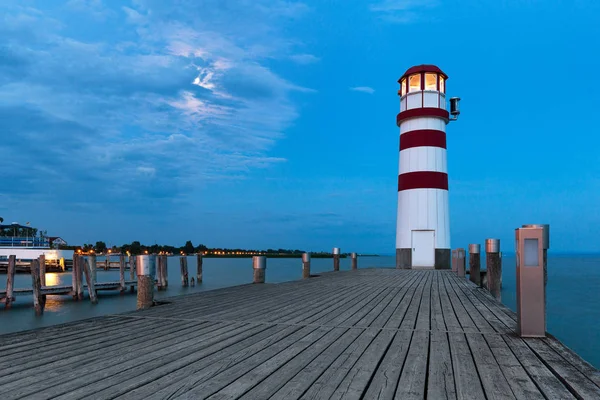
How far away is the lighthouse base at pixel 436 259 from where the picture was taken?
676 inches

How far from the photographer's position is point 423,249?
17328 millimetres

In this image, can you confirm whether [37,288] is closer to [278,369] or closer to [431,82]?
[278,369]

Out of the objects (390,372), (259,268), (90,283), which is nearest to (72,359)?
(390,372)

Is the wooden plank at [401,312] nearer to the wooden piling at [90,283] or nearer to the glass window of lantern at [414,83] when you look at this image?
the glass window of lantern at [414,83]

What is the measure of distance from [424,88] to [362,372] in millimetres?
16626

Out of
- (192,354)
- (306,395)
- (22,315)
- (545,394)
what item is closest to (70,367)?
(192,354)

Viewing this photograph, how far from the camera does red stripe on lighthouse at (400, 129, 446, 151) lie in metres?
17.4

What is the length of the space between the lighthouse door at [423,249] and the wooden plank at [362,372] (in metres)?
13.8

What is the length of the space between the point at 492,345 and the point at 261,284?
23.5 ft

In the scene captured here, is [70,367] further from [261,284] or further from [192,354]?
[261,284]

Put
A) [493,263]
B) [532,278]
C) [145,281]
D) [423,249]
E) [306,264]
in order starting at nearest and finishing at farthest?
[532,278] < [145,281] < [493,263] < [306,264] < [423,249]

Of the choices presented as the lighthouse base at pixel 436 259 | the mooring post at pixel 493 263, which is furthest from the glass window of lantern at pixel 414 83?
the mooring post at pixel 493 263

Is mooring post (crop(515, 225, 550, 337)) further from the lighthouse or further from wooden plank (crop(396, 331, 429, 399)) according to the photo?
the lighthouse

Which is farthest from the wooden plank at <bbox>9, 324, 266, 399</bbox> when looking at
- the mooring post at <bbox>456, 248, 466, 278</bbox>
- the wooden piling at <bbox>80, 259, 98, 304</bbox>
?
the wooden piling at <bbox>80, 259, 98, 304</bbox>
